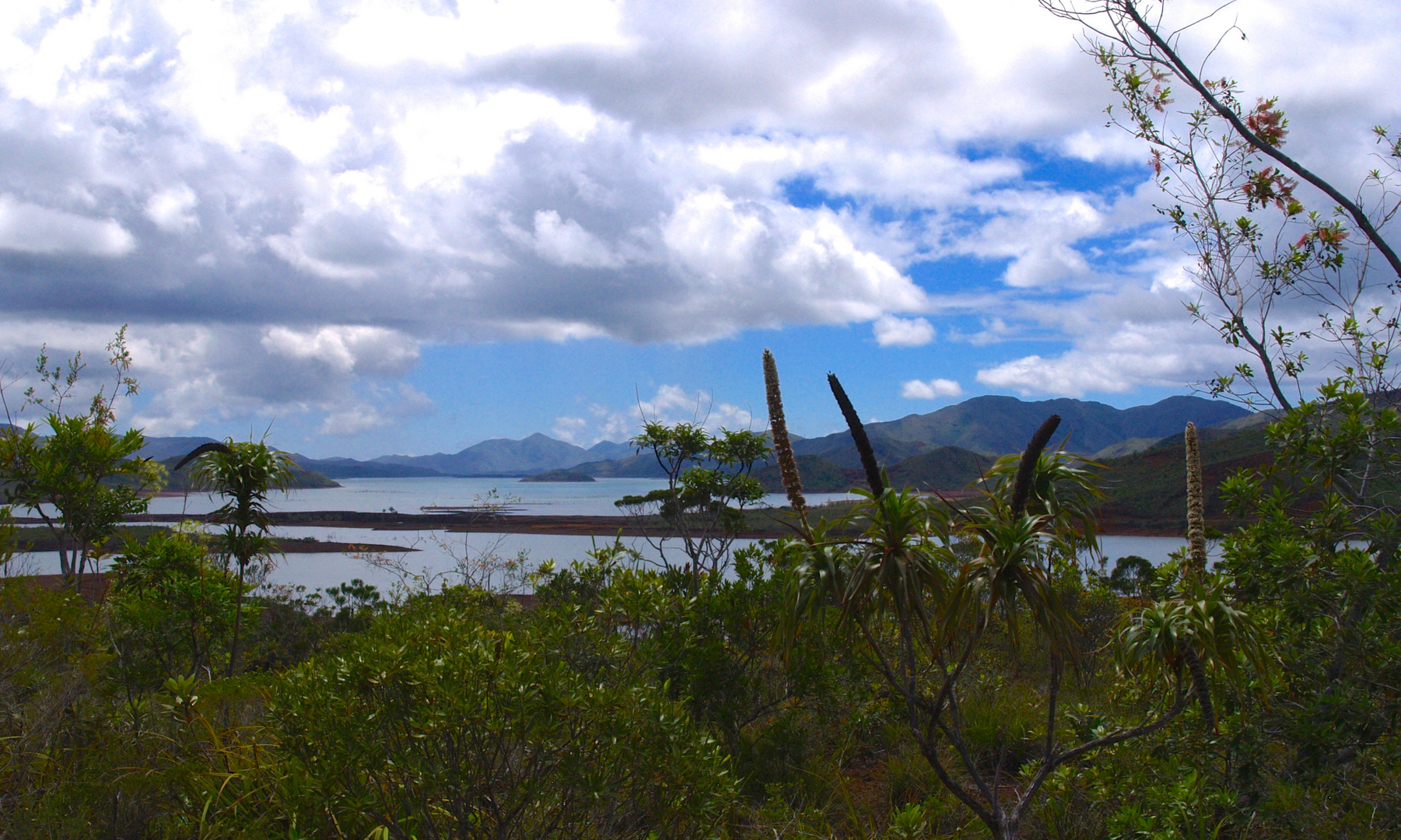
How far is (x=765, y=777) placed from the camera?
7.07m

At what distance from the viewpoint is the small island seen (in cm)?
15775

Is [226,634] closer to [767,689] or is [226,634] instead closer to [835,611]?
[767,689]

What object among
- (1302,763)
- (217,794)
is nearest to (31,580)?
(217,794)

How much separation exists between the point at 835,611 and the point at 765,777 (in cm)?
211

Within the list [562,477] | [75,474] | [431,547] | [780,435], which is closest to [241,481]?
[75,474]

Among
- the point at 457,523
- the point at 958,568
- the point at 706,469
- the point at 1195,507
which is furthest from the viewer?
the point at 457,523

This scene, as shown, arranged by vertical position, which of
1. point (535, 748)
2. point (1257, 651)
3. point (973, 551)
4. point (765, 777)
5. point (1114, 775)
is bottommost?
point (765, 777)

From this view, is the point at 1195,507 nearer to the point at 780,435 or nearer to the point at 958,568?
the point at 958,568

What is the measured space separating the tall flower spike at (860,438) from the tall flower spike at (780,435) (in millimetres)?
314

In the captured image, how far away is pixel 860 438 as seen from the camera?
159 inches

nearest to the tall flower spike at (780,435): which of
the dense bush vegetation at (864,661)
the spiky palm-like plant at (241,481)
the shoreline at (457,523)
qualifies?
the dense bush vegetation at (864,661)

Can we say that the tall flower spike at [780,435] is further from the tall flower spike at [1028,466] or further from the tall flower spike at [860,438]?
the tall flower spike at [1028,466]

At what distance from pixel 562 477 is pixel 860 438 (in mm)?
162875

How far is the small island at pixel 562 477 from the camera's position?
157750 mm
